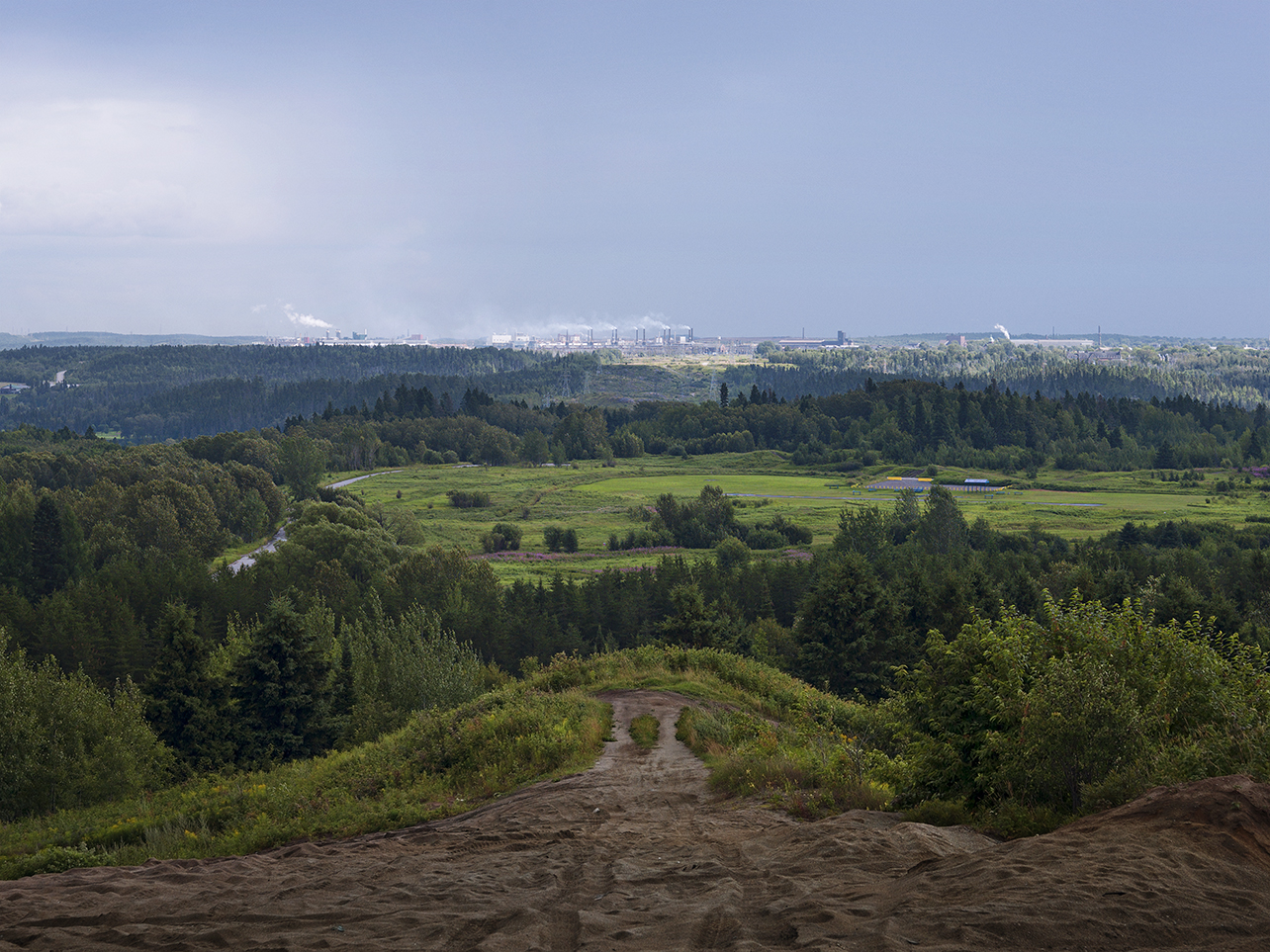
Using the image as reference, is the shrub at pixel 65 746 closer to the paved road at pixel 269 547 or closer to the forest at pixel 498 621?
the forest at pixel 498 621

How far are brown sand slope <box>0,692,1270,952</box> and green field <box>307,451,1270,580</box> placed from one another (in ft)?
299

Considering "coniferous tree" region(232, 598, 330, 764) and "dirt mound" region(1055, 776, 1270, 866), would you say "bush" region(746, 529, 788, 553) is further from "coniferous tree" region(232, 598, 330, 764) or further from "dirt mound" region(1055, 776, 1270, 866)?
"dirt mound" region(1055, 776, 1270, 866)

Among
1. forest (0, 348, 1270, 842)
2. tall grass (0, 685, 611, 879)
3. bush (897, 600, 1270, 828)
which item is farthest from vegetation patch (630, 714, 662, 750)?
bush (897, 600, 1270, 828)

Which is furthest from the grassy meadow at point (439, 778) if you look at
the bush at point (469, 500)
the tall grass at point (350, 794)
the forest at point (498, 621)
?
the bush at point (469, 500)

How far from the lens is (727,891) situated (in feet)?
39.8

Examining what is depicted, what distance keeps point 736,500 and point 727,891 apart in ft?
455

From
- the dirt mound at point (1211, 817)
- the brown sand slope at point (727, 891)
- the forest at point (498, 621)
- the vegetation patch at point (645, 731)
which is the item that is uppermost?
the dirt mound at point (1211, 817)

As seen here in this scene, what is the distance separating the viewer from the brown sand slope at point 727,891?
9781 millimetres

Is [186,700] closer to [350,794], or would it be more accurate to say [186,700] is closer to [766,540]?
[350,794]

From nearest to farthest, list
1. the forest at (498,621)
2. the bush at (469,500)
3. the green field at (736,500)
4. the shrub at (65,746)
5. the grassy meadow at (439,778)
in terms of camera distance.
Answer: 1. the forest at (498,621)
2. the grassy meadow at (439,778)
3. the shrub at (65,746)
4. the green field at (736,500)
5. the bush at (469,500)

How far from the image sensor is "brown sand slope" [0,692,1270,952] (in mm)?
9781

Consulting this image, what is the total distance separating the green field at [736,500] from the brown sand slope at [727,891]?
91.2 metres

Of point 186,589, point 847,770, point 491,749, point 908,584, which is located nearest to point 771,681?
point 491,749

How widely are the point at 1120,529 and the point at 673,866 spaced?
390ft
